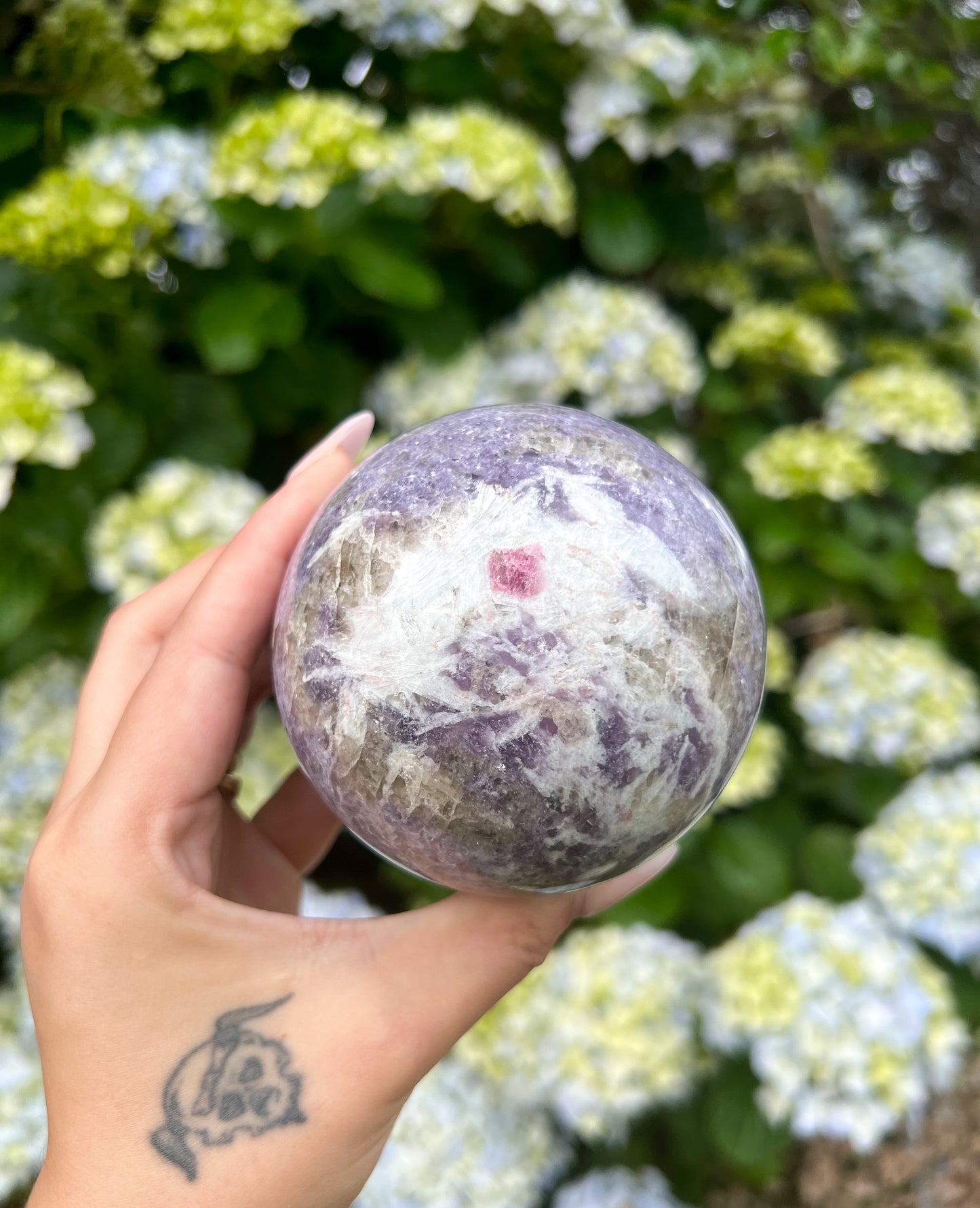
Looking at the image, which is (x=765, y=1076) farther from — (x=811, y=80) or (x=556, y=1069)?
(x=811, y=80)

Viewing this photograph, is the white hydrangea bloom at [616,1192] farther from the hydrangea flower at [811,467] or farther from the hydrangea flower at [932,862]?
the hydrangea flower at [811,467]

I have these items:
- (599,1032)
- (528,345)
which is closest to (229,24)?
(528,345)

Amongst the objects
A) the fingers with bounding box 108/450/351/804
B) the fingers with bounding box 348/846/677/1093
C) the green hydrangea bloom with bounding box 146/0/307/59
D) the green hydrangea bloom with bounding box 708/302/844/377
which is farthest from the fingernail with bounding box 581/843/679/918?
the green hydrangea bloom with bounding box 146/0/307/59

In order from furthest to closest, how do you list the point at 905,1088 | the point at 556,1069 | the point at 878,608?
the point at 878,608, the point at 556,1069, the point at 905,1088

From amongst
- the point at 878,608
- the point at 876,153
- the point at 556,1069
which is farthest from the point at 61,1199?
the point at 876,153

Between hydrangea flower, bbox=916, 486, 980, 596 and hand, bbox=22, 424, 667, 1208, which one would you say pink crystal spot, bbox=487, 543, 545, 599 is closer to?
hand, bbox=22, 424, 667, 1208

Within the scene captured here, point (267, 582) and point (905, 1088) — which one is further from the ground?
point (267, 582)
